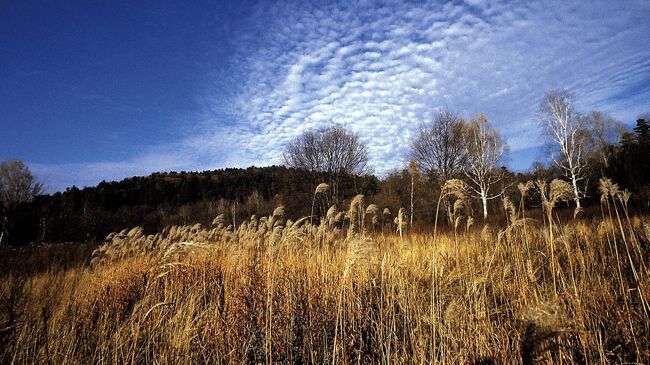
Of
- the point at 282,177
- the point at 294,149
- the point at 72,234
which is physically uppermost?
Result: the point at 294,149

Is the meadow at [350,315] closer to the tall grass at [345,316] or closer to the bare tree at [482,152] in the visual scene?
the tall grass at [345,316]

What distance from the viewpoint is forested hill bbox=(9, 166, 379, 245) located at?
1903 cm

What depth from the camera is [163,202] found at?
34094mm

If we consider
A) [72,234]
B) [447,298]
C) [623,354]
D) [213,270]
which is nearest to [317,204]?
[72,234]

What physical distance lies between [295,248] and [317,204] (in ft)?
58.7

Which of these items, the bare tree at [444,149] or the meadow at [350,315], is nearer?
the meadow at [350,315]

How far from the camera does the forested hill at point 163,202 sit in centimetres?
1903

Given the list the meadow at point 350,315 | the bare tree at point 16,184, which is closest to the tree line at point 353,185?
the bare tree at point 16,184

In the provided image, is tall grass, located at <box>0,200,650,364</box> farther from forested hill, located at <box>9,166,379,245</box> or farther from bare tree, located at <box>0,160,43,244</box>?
bare tree, located at <box>0,160,43,244</box>

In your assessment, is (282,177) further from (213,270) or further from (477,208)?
(213,270)

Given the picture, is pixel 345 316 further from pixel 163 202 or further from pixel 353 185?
pixel 163 202

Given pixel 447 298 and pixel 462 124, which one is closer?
pixel 447 298

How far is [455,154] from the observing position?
82.1 feet

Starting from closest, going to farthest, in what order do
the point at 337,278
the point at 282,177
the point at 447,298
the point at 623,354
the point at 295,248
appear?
the point at 623,354
the point at 447,298
the point at 337,278
the point at 295,248
the point at 282,177
